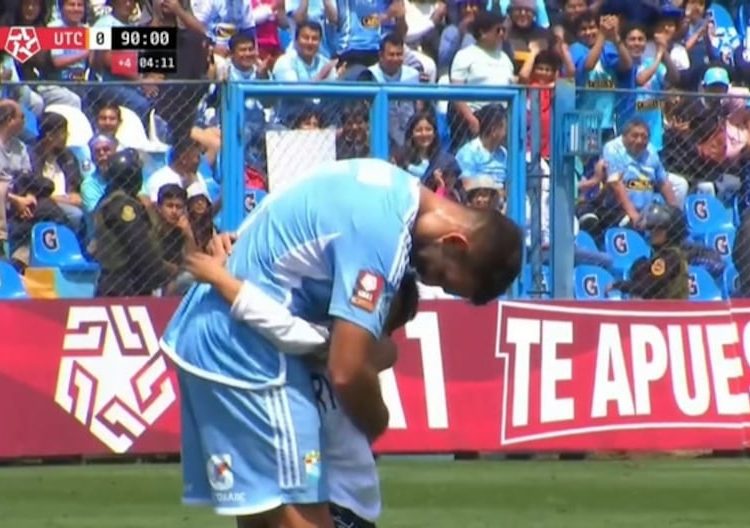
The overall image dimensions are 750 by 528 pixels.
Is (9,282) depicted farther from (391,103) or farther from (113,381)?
(391,103)

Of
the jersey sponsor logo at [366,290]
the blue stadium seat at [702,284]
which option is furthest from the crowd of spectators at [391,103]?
the jersey sponsor logo at [366,290]

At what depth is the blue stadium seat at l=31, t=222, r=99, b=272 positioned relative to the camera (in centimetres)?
1307

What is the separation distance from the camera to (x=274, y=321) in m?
5.30

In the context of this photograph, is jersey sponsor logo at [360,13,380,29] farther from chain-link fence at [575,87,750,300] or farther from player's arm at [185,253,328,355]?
player's arm at [185,253,328,355]

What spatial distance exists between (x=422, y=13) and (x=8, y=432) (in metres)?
6.55

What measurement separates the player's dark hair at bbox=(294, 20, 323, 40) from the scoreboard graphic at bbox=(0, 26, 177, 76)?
124 centimetres

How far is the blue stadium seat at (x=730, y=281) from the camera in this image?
14367 mm

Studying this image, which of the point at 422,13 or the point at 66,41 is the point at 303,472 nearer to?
the point at 66,41

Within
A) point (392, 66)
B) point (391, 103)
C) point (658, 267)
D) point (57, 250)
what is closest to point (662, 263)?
point (658, 267)

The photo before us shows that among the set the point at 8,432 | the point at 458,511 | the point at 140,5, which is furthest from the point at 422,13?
the point at 458,511

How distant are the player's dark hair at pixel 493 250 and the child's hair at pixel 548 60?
36.1 feet

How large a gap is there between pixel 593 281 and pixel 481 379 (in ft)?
4.76

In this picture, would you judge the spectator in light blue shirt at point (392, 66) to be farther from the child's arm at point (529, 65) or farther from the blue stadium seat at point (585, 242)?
the blue stadium seat at point (585, 242)

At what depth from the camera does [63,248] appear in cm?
1312
